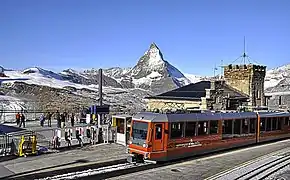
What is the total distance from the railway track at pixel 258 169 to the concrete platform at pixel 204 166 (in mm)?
908

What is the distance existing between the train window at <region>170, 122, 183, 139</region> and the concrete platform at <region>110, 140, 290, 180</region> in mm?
1574

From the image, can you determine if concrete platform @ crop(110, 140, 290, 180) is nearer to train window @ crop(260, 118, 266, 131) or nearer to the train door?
the train door

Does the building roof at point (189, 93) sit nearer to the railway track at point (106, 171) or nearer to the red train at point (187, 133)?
the red train at point (187, 133)

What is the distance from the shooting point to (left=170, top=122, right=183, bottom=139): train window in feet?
74.0

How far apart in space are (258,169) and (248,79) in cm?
3337

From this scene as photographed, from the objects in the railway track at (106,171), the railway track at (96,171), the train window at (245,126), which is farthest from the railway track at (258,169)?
the train window at (245,126)

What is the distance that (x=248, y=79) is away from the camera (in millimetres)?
51562

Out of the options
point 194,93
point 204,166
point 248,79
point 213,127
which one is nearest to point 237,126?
point 213,127

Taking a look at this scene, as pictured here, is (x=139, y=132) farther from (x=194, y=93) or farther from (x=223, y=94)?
(x=223, y=94)

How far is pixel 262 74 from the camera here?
176 feet

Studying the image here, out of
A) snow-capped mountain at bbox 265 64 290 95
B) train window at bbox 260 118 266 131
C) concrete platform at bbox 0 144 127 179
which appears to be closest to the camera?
concrete platform at bbox 0 144 127 179

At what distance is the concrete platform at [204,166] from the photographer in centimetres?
1906

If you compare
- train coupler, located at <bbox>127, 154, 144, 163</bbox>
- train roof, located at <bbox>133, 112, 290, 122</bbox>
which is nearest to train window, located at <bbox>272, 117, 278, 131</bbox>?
train roof, located at <bbox>133, 112, 290, 122</bbox>

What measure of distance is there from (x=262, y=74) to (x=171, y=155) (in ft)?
113
